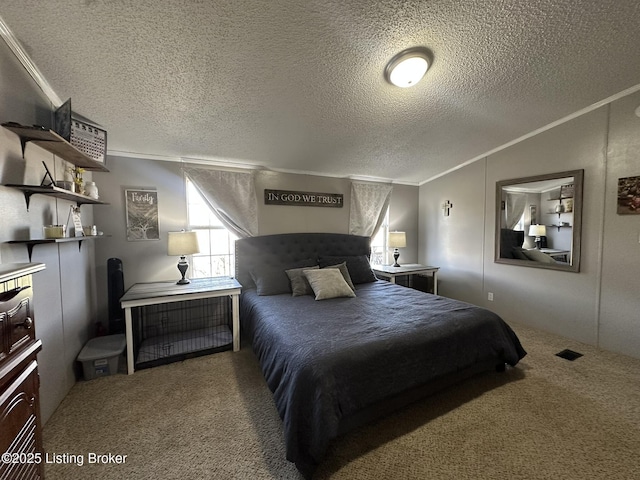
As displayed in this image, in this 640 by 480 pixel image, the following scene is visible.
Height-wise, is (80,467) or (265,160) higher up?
(265,160)

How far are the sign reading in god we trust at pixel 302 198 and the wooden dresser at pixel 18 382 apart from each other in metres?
2.69

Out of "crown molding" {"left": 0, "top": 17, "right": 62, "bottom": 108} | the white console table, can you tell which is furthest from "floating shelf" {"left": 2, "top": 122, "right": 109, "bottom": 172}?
the white console table

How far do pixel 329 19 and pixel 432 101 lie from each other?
1.33 meters

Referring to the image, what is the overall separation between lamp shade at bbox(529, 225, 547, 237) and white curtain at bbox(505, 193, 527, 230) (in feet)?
0.61

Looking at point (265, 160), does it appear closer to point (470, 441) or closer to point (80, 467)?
point (80, 467)

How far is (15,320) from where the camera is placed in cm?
92

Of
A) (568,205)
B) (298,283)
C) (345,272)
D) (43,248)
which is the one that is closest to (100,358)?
(43,248)

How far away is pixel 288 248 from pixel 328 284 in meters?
0.99

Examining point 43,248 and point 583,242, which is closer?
point 43,248

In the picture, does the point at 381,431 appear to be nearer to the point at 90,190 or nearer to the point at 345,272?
the point at 345,272

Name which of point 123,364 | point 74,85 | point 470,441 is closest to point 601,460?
point 470,441

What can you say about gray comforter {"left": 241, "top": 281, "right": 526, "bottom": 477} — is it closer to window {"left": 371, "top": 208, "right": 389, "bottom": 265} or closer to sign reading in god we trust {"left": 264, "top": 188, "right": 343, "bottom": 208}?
sign reading in god we trust {"left": 264, "top": 188, "right": 343, "bottom": 208}

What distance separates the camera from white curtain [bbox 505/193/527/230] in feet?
11.2

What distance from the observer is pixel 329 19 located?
1.58 meters
